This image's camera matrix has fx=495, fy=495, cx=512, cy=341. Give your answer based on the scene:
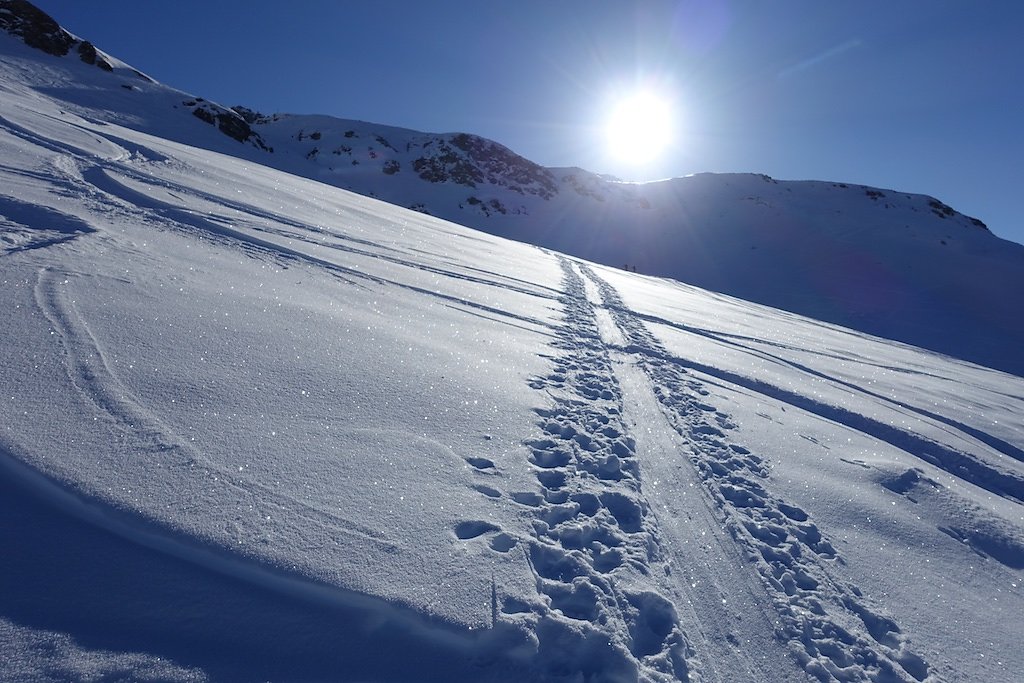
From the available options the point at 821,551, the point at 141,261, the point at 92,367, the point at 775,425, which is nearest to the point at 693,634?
the point at 821,551

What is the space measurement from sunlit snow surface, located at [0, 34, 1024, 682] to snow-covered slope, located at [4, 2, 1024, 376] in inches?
792

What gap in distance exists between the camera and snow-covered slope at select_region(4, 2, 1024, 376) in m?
23.4

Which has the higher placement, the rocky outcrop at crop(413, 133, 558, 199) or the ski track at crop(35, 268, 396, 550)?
the rocky outcrop at crop(413, 133, 558, 199)

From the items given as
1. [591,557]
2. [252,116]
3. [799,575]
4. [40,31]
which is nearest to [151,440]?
[591,557]

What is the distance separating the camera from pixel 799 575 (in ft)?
8.86

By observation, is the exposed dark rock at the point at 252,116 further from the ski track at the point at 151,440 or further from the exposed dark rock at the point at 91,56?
the ski track at the point at 151,440

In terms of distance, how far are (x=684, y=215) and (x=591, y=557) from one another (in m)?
43.9

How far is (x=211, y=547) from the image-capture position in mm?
1898

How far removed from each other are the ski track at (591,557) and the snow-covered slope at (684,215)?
22.9 meters

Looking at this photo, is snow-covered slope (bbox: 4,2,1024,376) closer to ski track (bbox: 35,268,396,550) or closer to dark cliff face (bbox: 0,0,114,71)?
dark cliff face (bbox: 0,0,114,71)

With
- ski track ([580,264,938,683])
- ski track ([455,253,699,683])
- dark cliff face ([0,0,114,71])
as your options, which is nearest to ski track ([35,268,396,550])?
ski track ([455,253,699,683])

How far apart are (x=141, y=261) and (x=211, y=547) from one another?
149 inches

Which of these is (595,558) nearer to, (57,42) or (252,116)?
(57,42)

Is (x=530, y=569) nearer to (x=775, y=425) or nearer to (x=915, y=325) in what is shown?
(x=775, y=425)
